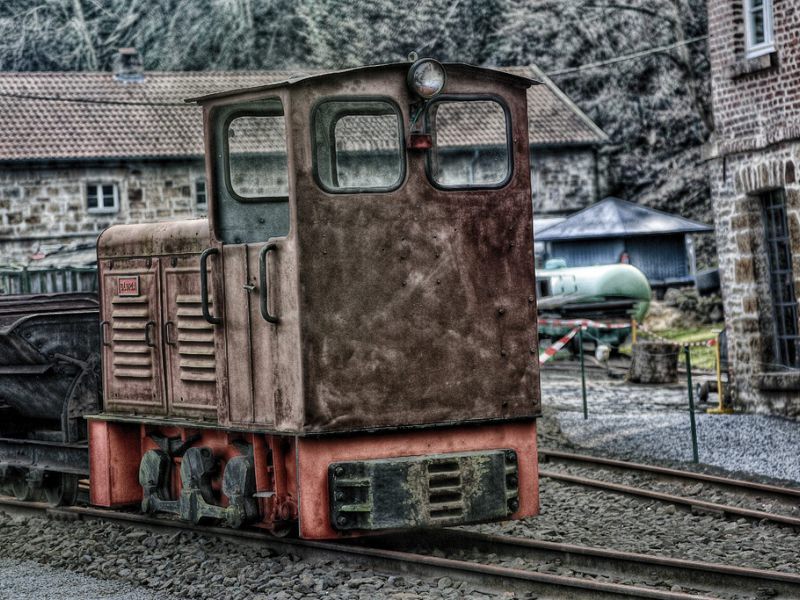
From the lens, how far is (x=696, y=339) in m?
28.6

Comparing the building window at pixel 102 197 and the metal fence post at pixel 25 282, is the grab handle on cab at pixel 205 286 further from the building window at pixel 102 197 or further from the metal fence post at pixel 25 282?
the building window at pixel 102 197

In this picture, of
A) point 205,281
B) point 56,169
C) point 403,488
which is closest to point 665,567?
point 403,488

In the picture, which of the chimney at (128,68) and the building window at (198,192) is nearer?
the building window at (198,192)

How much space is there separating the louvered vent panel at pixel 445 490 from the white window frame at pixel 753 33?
8.88 m

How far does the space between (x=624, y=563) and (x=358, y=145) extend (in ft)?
9.44

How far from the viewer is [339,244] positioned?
7.28 meters

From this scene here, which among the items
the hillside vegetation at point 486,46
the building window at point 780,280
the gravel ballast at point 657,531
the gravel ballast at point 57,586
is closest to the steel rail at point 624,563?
the gravel ballast at point 657,531

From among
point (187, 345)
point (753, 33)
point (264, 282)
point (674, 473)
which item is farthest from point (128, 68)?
point (264, 282)

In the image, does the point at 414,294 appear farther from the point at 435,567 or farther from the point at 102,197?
the point at 102,197

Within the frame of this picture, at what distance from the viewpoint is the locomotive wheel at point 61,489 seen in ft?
32.8

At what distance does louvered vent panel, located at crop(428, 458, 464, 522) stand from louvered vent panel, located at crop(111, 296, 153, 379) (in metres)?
2.47

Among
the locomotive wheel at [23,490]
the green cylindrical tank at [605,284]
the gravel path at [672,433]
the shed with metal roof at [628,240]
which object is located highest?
the shed with metal roof at [628,240]

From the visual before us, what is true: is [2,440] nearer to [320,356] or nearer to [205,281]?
[205,281]

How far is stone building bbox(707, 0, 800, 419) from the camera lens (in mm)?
14164
